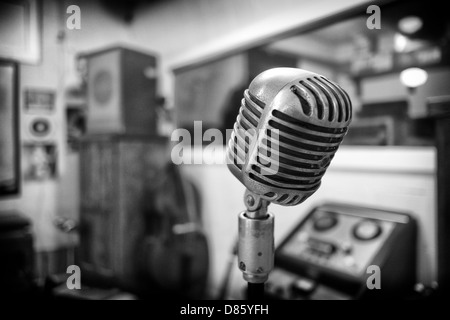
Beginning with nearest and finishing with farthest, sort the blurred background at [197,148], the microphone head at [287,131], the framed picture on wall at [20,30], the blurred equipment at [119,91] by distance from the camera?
the microphone head at [287,131], the blurred background at [197,148], the blurred equipment at [119,91], the framed picture on wall at [20,30]

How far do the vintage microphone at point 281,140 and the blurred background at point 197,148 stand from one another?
51 cm

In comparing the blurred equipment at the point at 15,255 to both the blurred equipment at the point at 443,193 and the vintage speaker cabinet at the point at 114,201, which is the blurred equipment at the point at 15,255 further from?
the blurred equipment at the point at 443,193

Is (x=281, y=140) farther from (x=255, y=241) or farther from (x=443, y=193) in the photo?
(x=443, y=193)

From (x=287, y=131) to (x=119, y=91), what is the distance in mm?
1792

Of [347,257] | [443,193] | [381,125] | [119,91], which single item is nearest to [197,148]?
[119,91]

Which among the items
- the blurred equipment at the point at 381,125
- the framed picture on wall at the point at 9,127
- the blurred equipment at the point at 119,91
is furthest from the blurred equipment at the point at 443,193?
the framed picture on wall at the point at 9,127

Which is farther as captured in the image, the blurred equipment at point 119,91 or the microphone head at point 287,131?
the blurred equipment at point 119,91

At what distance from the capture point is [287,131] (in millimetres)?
478

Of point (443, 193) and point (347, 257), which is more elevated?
point (443, 193)

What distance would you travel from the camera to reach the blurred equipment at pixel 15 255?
2166 mm

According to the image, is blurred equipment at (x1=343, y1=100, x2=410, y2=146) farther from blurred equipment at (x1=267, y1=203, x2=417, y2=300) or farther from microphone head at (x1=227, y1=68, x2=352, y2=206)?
microphone head at (x1=227, y1=68, x2=352, y2=206)

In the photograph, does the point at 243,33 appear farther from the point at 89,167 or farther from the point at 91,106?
the point at 89,167

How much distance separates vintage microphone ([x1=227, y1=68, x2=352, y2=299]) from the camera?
0.48 m

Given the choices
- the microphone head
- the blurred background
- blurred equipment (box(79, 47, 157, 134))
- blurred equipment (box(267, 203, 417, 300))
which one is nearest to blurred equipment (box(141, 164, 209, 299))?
the blurred background
